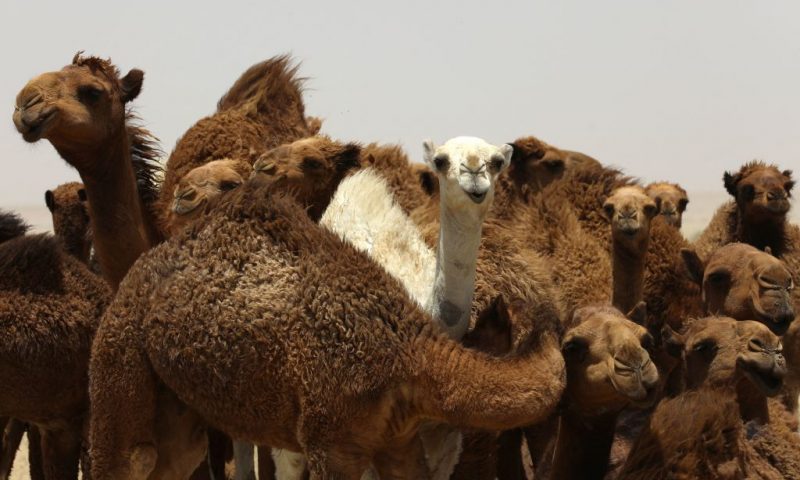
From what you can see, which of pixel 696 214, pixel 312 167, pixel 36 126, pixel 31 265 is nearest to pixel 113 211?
pixel 31 265

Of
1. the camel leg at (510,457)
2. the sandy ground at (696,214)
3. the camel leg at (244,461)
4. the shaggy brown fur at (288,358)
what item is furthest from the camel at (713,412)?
the sandy ground at (696,214)

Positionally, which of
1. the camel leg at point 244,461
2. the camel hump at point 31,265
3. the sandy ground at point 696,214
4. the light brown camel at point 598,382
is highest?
the sandy ground at point 696,214

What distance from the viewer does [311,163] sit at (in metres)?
7.79

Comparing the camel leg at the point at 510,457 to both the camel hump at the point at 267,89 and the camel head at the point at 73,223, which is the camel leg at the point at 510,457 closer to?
the camel hump at the point at 267,89

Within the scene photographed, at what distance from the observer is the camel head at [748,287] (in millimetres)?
7250

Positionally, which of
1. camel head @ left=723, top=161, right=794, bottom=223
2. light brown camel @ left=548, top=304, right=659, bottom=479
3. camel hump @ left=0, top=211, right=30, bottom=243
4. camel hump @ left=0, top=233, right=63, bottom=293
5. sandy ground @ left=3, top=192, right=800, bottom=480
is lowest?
light brown camel @ left=548, top=304, right=659, bottom=479

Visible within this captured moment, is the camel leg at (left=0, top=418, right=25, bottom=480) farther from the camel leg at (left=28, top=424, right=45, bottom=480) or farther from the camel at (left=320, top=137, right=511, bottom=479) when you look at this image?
the camel at (left=320, top=137, right=511, bottom=479)

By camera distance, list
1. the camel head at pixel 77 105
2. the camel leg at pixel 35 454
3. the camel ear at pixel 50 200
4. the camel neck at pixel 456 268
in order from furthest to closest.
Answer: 1. the camel ear at pixel 50 200
2. the camel leg at pixel 35 454
3. the camel head at pixel 77 105
4. the camel neck at pixel 456 268

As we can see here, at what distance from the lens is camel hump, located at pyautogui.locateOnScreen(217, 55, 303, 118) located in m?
9.38

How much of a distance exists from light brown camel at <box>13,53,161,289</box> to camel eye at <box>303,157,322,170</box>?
1.13 meters

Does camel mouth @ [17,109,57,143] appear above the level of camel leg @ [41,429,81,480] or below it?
above

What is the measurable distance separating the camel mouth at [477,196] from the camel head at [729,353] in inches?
48.2

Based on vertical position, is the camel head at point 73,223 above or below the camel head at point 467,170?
above

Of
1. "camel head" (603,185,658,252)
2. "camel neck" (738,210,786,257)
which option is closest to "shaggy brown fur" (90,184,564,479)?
"camel head" (603,185,658,252)
